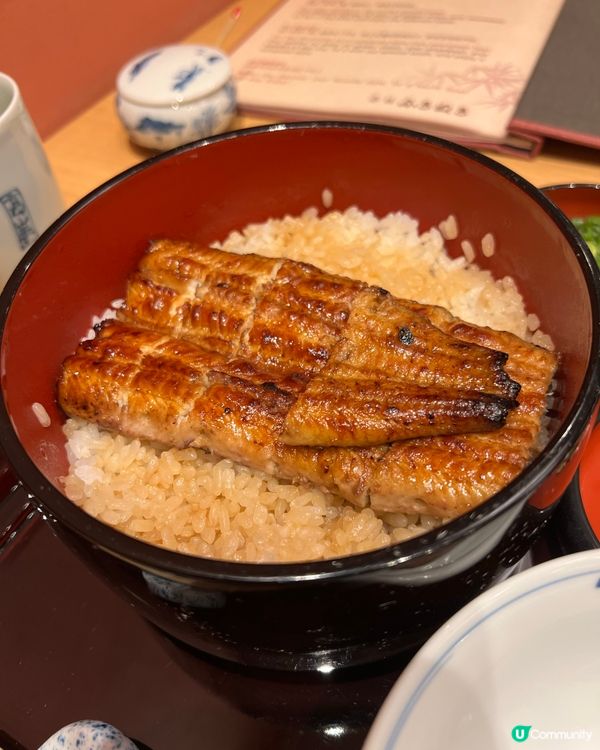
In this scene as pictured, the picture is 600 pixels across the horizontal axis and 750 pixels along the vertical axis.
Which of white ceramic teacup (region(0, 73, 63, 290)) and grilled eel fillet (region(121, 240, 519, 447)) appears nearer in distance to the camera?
grilled eel fillet (region(121, 240, 519, 447))

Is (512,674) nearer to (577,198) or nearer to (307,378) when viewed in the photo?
(307,378)

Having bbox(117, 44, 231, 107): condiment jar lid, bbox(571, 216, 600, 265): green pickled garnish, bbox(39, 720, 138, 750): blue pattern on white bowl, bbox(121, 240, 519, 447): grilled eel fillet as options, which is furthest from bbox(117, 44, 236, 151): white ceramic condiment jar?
bbox(39, 720, 138, 750): blue pattern on white bowl

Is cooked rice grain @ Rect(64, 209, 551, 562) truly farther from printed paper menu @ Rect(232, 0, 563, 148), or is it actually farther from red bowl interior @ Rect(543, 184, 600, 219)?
printed paper menu @ Rect(232, 0, 563, 148)

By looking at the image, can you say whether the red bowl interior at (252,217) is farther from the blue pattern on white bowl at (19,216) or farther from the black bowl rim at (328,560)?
the blue pattern on white bowl at (19,216)

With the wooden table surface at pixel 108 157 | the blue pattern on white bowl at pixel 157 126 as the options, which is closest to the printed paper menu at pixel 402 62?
the wooden table surface at pixel 108 157

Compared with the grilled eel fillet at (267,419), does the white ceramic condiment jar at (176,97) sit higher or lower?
higher

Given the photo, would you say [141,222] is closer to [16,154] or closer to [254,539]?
[16,154]

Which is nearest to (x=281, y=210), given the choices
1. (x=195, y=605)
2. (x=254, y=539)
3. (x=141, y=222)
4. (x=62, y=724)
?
(x=141, y=222)

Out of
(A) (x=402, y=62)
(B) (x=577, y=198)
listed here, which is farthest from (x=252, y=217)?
(A) (x=402, y=62)
